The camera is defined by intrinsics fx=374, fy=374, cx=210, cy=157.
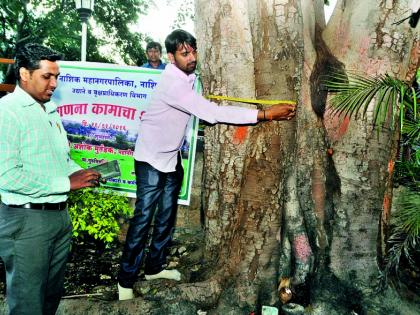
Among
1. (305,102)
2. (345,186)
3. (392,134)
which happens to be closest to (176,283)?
(345,186)

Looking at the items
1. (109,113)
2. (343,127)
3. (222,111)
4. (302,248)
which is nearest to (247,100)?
(222,111)

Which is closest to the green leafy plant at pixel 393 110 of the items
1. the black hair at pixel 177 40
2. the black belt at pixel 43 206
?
the black hair at pixel 177 40

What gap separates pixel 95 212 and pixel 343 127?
265cm

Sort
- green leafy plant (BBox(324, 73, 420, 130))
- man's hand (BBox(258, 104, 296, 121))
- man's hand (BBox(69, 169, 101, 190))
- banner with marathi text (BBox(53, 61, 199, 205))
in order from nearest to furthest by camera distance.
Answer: man's hand (BBox(69, 169, 101, 190)) → man's hand (BBox(258, 104, 296, 121)) → green leafy plant (BBox(324, 73, 420, 130)) → banner with marathi text (BBox(53, 61, 199, 205))

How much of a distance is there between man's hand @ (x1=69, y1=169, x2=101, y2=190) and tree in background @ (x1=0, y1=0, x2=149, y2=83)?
50.0ft

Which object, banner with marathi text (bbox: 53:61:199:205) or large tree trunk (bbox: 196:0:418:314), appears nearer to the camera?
large tree trunk (bbox: 196:0:418:314)

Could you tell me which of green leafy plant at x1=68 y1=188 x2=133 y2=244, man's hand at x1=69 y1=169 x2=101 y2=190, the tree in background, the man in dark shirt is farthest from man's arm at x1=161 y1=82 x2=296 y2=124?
the tree in background

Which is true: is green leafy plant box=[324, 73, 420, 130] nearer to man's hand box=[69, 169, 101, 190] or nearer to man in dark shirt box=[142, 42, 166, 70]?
man's hand box=[69, 169, 101, 190]

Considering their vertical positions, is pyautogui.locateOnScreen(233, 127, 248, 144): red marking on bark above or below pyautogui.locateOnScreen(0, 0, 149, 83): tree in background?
below

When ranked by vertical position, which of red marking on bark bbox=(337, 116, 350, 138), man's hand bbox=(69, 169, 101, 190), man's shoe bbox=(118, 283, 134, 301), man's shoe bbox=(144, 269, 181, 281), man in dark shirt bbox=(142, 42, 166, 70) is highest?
man in dark shirt bbox=(142, 42, 166, 70)

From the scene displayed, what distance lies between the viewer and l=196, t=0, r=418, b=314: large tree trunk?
2.82m

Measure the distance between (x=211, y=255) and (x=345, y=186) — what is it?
1.36m

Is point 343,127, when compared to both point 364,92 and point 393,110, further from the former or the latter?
point 393,110

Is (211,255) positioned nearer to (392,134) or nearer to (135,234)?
(135,234)
